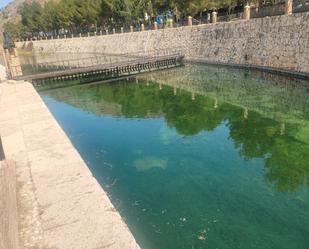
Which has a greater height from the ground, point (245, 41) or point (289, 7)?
point (289, 7)

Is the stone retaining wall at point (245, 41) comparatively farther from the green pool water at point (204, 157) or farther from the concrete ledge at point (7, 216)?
the concrete ledge at point (7, 216)

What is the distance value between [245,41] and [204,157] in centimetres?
1725

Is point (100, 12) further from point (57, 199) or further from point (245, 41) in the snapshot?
point (57, 199)

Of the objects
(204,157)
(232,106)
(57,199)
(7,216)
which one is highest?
(7,216)

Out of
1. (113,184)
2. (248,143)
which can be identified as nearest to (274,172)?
(248,143)

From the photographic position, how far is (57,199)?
282 inches

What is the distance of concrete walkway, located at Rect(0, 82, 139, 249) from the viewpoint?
19.0 feet

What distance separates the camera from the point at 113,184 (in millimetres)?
10406

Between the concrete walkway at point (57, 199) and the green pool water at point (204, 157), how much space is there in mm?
1447

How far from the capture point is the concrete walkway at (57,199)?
5793 millimetres

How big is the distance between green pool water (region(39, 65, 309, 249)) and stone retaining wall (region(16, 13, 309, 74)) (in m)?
1.93

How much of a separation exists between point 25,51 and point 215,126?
94945mm

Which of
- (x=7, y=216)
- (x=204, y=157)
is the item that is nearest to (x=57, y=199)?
(x=7, y=216)

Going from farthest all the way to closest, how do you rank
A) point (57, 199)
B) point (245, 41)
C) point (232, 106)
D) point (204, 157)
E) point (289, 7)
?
point (245, 41) < point (289, 7) < point (232, 106) < point (204, 157) < point (57, 199)
